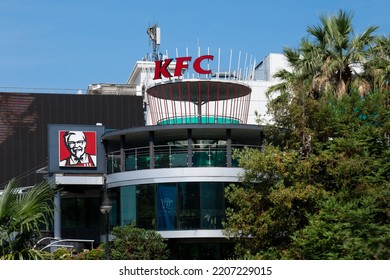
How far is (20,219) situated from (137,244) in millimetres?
20699

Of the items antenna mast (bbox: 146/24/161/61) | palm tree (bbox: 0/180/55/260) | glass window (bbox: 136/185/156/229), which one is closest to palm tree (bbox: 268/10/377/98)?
glass window (bbox: 136/185/156/229)

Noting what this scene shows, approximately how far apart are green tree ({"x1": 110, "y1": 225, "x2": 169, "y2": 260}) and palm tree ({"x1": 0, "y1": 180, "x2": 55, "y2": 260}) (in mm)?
19157

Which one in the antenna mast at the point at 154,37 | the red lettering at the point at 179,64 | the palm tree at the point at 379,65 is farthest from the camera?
the antenna mast at the point at 154,37

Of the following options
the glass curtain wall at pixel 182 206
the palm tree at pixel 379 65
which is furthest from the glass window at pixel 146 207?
the palm tree at pixel 379 65

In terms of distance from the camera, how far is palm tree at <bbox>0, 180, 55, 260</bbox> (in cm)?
1722

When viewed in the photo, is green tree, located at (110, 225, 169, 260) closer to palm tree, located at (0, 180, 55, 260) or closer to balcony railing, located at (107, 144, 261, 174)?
balcony railing, located at (107, 144, 261, 174)

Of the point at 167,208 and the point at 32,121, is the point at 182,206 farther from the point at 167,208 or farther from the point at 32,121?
the point at 32,121

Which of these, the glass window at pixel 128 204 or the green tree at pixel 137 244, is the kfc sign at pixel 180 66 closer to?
the glass window at pixel 128 204

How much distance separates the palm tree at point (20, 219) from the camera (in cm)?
1722

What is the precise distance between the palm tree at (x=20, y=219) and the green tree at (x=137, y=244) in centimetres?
1916

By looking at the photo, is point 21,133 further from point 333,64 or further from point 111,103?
point 333,64

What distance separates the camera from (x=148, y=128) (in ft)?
135

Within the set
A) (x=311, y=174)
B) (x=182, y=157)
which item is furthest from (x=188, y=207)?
(x=311, y=174)
